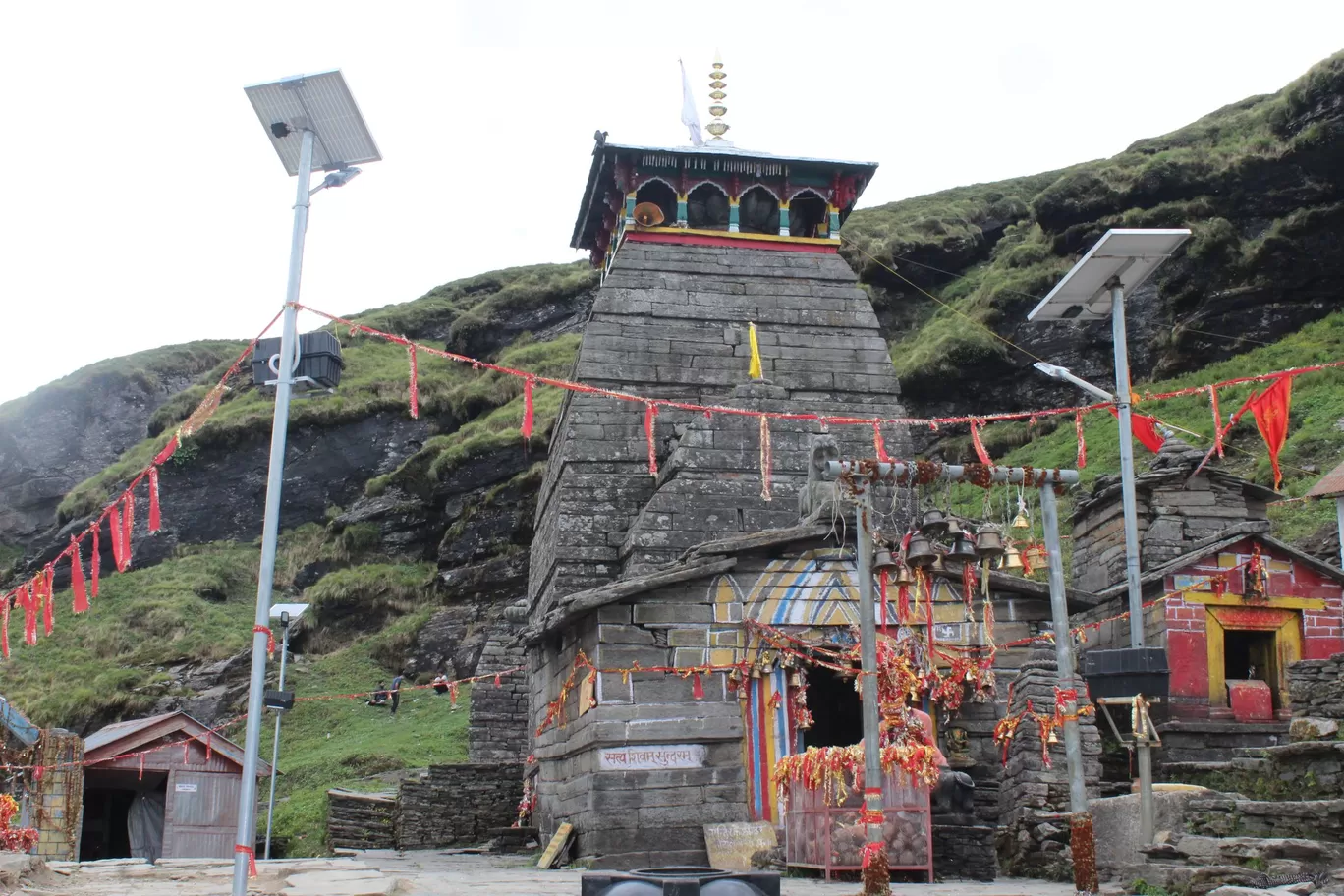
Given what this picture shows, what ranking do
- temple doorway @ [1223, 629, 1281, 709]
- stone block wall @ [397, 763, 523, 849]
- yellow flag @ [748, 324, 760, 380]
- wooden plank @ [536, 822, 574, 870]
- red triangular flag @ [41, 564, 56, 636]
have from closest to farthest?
1. wooden plank @ [536, 822, 574, 870]
2. red triangular flag @ [41, 564, 56, 636]
3. temple doorway @ [1223, 629, 1281, 709]
4. yellow flag @ [748, 324, 760, 380]
5. stone block wall @ [397, 763, 523, 849]

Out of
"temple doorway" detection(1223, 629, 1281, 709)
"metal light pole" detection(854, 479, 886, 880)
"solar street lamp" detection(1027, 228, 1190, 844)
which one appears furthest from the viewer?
"temple doorway" detection(1223, 629, 1281, 709)

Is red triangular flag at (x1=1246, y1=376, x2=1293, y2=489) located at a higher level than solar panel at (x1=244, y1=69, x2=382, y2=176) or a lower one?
lower

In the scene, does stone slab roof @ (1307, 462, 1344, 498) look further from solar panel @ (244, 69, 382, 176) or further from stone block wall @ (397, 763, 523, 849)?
solar panel @ (244, 69, 382, 176)

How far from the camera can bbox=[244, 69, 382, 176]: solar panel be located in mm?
10367

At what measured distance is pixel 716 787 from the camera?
14.8 meters

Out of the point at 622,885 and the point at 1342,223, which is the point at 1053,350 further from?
the point at 622,885

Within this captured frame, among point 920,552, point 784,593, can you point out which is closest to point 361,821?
point 784,593

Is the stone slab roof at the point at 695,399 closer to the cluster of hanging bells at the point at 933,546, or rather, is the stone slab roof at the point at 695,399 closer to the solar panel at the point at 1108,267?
the cluster of hanging bells at the point at 933,546

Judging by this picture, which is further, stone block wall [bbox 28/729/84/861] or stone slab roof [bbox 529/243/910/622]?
stone slab roof [bbox 529/243/910/622]

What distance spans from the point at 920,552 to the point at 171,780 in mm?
14596

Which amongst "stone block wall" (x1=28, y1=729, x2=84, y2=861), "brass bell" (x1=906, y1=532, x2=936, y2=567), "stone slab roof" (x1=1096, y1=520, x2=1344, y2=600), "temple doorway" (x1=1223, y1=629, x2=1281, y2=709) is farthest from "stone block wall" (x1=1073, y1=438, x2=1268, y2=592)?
"stone block wall" (x1=28, y1=729, x2=84, y2=861)

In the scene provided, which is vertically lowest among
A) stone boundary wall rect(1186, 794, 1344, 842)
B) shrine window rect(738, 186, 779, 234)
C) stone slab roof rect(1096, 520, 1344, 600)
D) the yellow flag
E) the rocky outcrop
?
stone boundary wall rect(1186, 794, 1344, 842)

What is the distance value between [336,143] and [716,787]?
8246 mm

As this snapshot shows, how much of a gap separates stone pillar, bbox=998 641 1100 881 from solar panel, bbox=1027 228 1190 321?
3865 mm
